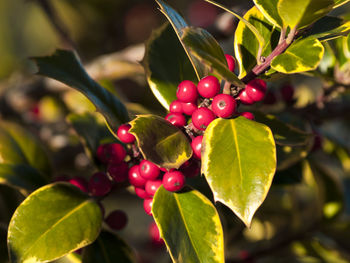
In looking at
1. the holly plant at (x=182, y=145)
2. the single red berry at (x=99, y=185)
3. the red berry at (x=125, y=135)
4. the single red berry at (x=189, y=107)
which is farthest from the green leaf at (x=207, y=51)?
the single red berry at (x=99, y=185)

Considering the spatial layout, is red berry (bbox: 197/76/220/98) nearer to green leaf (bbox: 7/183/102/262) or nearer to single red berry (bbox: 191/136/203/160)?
single red berry (bbox: 191/136/203/160)

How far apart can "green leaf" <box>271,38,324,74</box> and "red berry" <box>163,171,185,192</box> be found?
0.79 feet

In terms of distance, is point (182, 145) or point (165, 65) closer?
point (182, 145)

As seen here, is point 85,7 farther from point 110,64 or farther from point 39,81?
point 110,64

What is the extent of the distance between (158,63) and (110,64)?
0.73 metres

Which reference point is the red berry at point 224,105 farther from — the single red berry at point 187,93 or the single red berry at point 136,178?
the single red berry at point 136,178

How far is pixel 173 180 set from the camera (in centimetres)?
70

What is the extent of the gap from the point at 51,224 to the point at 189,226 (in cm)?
24

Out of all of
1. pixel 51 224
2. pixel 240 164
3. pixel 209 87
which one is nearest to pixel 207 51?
pixel 209 87

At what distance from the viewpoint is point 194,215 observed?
73 cm

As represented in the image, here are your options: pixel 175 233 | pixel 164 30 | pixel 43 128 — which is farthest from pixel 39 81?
pixel 175 233

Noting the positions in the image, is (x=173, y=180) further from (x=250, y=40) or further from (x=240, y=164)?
(x=250, y=40)

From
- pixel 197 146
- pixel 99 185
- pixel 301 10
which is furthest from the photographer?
pixel 99 185

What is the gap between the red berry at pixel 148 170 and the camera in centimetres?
72
